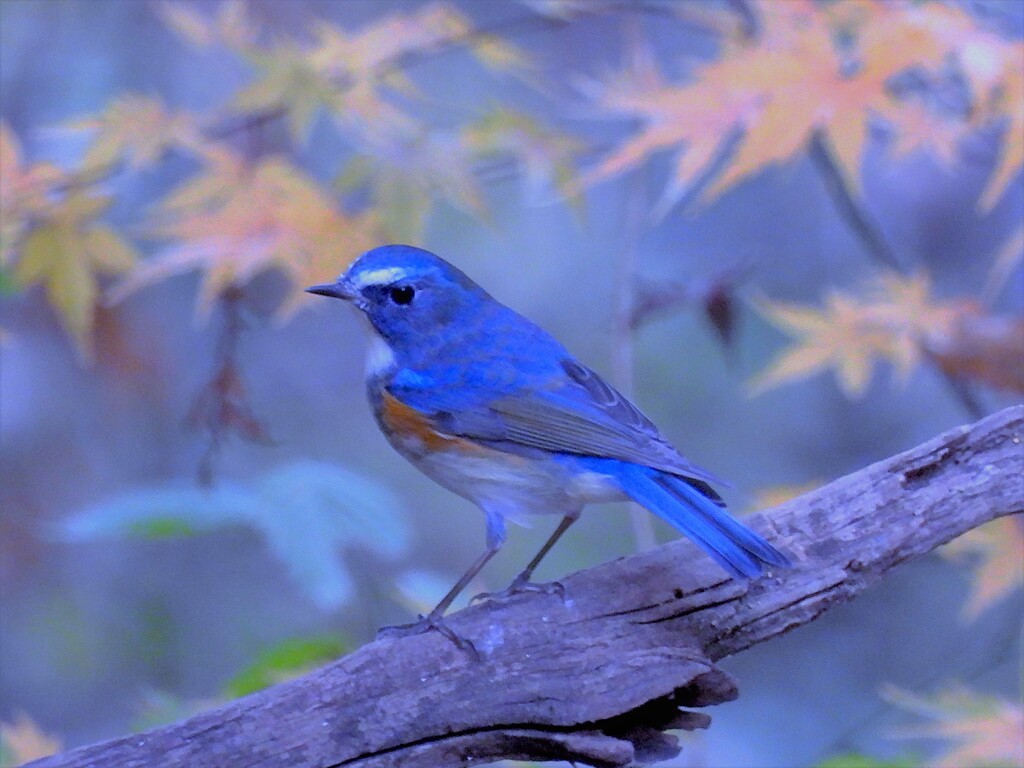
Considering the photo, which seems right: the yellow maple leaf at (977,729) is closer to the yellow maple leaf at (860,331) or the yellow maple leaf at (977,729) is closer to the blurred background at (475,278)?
the blurred background at (475,278)

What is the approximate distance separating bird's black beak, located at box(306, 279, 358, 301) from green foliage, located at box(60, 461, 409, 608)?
51 cm

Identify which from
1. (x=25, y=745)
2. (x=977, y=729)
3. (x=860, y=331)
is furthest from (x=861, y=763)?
(x=25, y=745)

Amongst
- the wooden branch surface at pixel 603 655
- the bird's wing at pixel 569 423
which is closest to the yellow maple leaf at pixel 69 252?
the bird's wing at pixel 569 423

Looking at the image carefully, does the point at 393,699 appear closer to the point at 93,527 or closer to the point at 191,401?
the point at 93,527

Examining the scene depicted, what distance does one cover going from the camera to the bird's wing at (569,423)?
240cm

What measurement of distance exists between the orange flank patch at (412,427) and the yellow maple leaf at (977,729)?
3.94 feet

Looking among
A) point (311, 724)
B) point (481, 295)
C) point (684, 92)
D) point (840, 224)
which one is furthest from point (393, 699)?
point (840, 224)

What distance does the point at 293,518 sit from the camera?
2.80 metres

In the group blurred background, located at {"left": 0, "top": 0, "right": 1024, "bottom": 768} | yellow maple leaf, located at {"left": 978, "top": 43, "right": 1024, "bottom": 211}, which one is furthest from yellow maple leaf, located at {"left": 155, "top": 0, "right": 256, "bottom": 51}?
yellow maple leaf, located at {"left": 978, "top": 43, "right": 1024, "bottom": 211}

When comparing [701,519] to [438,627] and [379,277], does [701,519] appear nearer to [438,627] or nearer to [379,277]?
[438,627]

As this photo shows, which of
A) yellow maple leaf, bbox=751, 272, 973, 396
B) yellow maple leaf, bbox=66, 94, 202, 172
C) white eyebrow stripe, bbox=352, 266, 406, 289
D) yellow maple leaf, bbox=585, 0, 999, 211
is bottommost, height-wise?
white eyebrow stripe, bbox=352, 266, 406, 289

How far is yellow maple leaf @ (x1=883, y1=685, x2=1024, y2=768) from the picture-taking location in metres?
2.55

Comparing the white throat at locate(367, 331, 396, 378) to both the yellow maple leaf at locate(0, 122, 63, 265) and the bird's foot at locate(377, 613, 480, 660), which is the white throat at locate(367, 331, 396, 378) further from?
the yellow maple leaf at locate(0, 122, 63, 265)

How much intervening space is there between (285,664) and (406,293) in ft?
3.22
